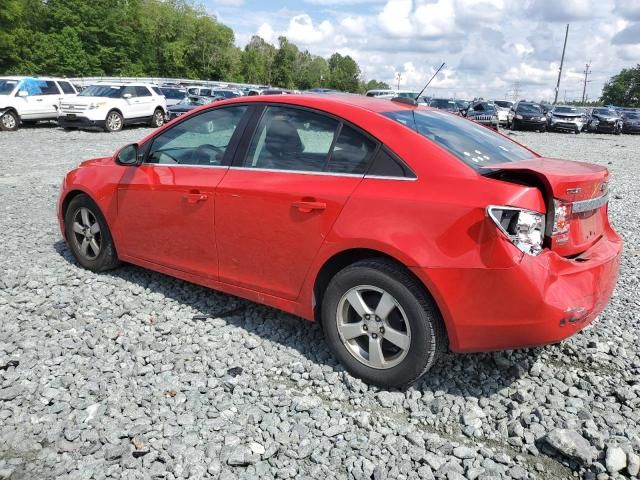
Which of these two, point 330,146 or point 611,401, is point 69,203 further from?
point 611,401

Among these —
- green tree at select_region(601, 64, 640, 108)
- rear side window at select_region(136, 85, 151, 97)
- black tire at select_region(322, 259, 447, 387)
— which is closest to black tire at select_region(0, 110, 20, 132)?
rear side window at select_region(136, 85, 151, 97)

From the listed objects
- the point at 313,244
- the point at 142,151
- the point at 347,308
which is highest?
the point at 142,151

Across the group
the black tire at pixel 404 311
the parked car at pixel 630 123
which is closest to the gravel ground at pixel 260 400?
the black tire at pixel 404 311

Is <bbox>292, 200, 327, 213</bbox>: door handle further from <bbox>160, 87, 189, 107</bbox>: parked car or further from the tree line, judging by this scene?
the tree line

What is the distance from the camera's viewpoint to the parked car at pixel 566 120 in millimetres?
32594

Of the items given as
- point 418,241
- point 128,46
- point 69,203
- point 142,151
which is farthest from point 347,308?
point 128,46

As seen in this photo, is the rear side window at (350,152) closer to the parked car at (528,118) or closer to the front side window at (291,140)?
the front side window at (291,140)

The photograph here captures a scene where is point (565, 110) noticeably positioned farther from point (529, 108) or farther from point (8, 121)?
point (8, 121)

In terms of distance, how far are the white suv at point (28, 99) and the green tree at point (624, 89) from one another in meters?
85.6

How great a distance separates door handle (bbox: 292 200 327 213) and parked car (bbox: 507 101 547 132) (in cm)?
3157

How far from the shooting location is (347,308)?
3.33m

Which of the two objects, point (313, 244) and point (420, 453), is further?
point (313, 244)

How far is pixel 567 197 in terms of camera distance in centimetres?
292

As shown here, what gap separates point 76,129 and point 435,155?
2196cm
